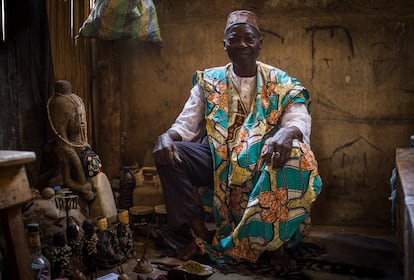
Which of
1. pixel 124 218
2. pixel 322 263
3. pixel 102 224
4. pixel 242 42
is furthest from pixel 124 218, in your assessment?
pixel 242 42

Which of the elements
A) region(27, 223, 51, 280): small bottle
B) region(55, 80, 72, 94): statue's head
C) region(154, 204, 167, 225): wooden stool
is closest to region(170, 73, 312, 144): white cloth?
region(154, 204, 167, 225): wooden stool

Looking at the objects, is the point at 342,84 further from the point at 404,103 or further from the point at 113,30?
the point at 113,30

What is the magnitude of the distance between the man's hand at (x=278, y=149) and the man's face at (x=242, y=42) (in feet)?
2.52

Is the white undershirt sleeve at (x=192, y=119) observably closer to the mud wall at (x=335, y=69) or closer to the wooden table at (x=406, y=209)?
the mud wall at (x=335, y=69)

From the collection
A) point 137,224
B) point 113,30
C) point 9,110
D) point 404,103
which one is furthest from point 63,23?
point 404,103

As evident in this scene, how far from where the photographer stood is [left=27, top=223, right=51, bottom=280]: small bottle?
2.87 metres

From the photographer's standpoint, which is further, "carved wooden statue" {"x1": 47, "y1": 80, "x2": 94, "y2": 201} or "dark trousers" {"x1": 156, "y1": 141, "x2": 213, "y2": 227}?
"carved wooden statue" {"x1": 47, "y1": 80, "x2": 94, "y2": 201}

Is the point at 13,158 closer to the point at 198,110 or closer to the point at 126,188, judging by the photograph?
the point at 198,110

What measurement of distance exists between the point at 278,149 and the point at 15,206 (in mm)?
1696

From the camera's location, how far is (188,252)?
3701 millimetres

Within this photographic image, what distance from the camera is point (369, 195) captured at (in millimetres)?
4512

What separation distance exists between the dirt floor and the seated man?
0.15 meters

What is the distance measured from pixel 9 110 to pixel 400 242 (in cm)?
275

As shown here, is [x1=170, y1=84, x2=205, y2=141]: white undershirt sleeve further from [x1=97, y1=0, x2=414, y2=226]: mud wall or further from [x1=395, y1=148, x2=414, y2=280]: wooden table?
[x1=395, y1=148, x2=414, y2=280]: wooden table
